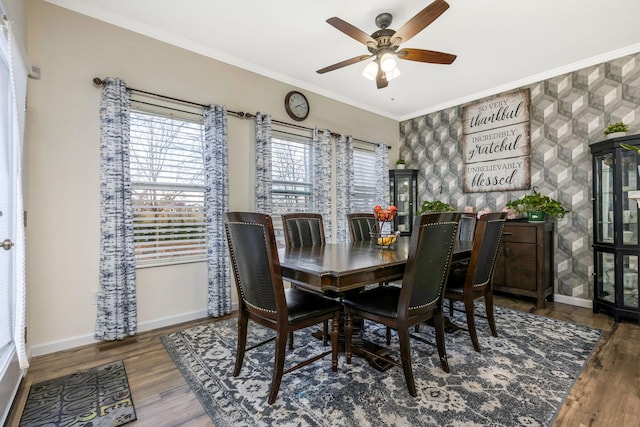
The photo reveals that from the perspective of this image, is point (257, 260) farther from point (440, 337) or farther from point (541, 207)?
point (541, 207)

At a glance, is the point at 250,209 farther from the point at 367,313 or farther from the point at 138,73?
the point at 367,313

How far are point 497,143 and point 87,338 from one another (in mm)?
5087

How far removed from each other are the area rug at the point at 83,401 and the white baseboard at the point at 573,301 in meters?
4.36

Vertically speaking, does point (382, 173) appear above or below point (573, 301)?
above

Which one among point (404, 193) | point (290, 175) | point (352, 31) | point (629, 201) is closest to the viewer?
point (352, 31)

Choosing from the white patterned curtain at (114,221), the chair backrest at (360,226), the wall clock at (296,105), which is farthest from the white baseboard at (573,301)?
the white patterned curtain at (114,221)

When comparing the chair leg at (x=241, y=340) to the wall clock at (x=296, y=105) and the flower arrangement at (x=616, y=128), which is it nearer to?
the wall clock at (x=296, y=105)

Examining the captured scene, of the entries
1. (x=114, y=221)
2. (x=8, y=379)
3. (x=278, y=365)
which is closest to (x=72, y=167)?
(x=114, y=221)

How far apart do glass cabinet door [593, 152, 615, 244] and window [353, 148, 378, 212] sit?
8.80ft

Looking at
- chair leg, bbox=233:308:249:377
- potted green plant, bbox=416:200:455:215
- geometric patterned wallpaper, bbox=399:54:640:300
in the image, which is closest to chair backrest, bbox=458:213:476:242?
potted green plant, bbox=416:200:455:215

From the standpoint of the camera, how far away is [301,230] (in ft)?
9.64

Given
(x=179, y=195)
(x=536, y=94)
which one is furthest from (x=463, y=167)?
(x=179, y=195)

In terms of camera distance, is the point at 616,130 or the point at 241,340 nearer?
the point at 241,340

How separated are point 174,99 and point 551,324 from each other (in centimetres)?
421
